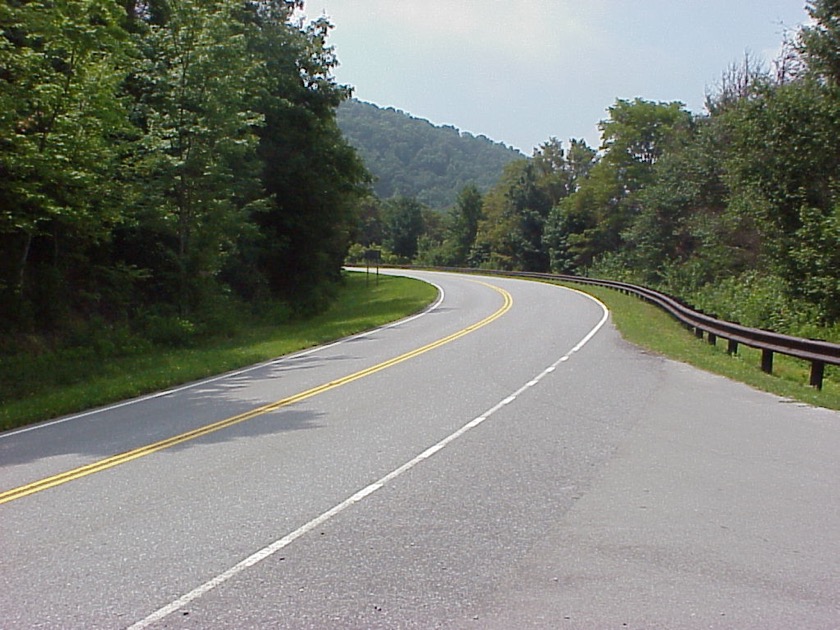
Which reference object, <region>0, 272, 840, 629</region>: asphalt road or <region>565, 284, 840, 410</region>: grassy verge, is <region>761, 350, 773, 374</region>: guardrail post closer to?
<region>565, 284, 840, 410</region>: grassy verge

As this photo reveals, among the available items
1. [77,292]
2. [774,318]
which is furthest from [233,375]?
[774,318]

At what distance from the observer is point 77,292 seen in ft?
83.3

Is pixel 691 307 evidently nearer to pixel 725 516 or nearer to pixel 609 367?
pixel 609 367

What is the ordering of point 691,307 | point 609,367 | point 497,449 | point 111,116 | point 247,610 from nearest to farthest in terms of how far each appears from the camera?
point 247,610 → point 497,449 → point 609,367 → point 111,116 → point 691,307

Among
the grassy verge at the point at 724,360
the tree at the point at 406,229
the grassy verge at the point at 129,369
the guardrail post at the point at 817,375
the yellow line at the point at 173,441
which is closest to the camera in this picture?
the yellow line at the point at 173,441

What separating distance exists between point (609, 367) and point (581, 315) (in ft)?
50.9

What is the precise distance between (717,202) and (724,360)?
32.6m

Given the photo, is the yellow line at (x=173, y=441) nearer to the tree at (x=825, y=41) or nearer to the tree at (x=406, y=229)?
the tree at (x=825, y=41)

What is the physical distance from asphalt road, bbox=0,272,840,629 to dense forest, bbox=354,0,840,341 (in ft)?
52.9

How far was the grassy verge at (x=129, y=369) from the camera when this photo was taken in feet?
48.2

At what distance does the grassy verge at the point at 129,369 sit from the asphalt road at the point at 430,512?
55.1 inches

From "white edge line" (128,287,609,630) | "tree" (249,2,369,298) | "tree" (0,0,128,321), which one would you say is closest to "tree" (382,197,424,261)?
"tree" (249,2,369,298)

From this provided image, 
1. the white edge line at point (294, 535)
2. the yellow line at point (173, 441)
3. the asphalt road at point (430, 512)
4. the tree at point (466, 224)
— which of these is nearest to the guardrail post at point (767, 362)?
the asphalt road at point (430, 512)

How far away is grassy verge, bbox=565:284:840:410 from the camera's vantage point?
14.4 m
